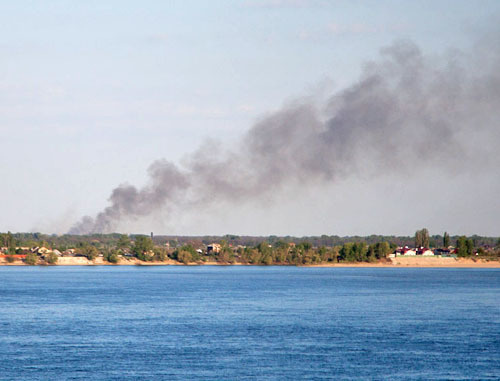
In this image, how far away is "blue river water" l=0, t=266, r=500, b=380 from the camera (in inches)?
2375

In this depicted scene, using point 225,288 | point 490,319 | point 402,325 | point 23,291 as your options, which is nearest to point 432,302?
point 490,319

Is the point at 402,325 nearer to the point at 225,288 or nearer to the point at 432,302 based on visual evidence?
the point at 432,302

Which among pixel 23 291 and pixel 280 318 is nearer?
pixel 280 318

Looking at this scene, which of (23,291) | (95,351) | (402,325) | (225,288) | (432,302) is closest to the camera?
(95,351)

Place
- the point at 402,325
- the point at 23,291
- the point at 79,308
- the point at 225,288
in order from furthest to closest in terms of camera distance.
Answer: the point at 225,288 → the point at 23,291 → the point at 79,308 → the point at 402,325

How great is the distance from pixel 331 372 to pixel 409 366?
22.3 feet

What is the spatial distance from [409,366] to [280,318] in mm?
33152

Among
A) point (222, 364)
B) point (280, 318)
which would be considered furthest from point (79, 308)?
point (222, 364)

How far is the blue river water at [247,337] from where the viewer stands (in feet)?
198

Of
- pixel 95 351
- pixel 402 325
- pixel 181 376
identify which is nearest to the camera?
pixel 181 376

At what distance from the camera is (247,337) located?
76750 mm

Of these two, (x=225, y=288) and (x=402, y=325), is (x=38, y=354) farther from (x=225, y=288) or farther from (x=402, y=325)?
(x=225, y=288)

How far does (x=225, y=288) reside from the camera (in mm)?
154625

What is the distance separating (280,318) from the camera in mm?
94625
